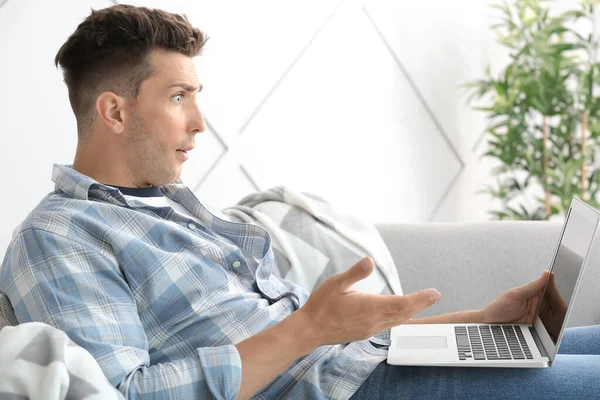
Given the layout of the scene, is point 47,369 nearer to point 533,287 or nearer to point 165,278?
point 165,278

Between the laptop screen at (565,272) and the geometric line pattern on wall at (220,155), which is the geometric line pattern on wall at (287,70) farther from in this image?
the laptop screen at (565,272)

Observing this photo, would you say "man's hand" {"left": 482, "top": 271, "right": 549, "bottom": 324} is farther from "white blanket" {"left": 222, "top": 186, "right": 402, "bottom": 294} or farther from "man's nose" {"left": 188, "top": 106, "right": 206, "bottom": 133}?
"man's nose" {"left": 188, "top": 106, "right": 206, "bottom": 133}

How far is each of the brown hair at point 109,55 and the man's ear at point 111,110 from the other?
0.01m

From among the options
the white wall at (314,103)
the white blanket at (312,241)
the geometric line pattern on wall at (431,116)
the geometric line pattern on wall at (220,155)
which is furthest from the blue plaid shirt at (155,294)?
the geometric line pattern on wall at (431,116)

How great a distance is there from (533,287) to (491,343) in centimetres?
17

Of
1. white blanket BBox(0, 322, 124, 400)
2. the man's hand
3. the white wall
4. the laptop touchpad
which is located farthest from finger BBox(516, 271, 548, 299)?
the white wall

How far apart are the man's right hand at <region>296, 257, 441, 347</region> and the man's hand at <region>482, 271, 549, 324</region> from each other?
0.44m

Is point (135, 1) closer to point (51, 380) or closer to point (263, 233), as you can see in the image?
point (263, 233)

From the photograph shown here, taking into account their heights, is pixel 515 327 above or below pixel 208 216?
below

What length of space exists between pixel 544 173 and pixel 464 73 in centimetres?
64

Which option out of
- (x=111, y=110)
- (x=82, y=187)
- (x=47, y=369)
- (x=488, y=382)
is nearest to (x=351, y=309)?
(x=488, y=382)

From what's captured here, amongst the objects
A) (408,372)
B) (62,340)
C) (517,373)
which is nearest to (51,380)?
(62,340)

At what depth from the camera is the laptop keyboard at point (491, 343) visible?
4.26 ft

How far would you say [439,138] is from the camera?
3578 mm
